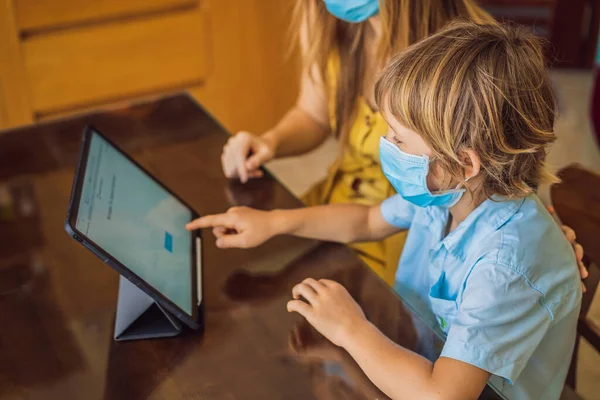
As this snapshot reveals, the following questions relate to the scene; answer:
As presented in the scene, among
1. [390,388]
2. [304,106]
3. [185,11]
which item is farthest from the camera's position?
[185,11]

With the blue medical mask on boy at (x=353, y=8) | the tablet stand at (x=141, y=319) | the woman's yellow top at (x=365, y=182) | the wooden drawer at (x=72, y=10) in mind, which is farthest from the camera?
the wooden drawer at (x=72, y=10)

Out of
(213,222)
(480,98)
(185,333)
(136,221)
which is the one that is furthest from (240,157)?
(480,98)

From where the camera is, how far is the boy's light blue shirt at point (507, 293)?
86 centimetres

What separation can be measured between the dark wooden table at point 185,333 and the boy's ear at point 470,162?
0.20 metres

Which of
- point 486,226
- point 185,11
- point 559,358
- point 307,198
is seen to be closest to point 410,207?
point 486,226

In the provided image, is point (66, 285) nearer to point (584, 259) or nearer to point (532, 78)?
point (532, 78)

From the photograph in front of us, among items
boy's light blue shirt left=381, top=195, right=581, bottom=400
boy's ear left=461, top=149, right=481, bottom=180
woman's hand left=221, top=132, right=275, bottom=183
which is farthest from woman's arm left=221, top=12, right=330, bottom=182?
boy's ear left=461, top=149, right=481, bottom=180

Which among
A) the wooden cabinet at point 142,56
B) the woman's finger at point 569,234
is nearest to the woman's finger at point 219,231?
the woman's finger at point 569,234

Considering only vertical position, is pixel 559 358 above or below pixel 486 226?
below

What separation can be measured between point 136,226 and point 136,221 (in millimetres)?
12

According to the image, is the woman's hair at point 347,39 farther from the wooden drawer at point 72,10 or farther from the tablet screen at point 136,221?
the wooden drawer at point 72,10

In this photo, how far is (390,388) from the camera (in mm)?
840

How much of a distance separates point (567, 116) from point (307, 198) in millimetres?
1790

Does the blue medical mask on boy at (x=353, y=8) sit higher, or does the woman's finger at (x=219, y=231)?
the blue medical mask on boy at (x=353, y=8)
